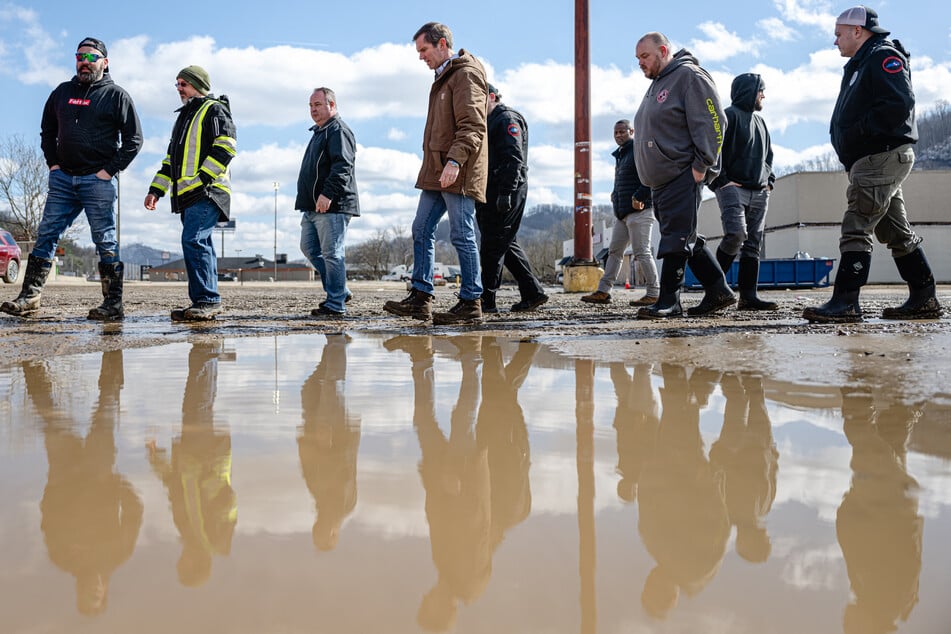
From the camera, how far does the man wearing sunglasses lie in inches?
219

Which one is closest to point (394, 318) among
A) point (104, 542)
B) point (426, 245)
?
point (426, 245)

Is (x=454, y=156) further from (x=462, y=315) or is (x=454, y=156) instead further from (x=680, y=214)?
(x=680, y=214)

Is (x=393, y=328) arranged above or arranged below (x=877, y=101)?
below

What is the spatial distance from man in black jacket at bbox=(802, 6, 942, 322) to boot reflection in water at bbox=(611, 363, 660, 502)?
2697mm

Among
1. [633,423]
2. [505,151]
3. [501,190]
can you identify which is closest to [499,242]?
[501,190]

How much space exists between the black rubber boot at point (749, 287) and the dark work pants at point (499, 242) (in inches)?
72.4

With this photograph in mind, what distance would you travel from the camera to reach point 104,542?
1094 mm

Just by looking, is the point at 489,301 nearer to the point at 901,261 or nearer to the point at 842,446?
the point at 901,261

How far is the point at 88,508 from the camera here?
124 centimetres

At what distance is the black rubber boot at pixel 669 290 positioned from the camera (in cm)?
533

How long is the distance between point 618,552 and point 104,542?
738mm

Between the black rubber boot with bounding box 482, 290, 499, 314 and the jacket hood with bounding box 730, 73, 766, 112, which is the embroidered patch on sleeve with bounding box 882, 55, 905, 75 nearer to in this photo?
the jacket hood with bounding box 730, 73, 766, 112

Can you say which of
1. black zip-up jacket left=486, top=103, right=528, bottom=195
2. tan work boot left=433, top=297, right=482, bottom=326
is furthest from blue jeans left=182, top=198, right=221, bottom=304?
black zip-up jacket left=486, top=103, right=528, bottom=195

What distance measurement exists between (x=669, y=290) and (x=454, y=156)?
182cm
